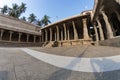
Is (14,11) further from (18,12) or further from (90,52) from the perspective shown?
(90,52)

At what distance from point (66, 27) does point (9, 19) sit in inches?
603

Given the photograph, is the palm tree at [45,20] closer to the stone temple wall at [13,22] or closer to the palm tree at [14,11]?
the palm tree at [14,11]

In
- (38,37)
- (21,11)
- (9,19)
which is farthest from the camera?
(21,11)

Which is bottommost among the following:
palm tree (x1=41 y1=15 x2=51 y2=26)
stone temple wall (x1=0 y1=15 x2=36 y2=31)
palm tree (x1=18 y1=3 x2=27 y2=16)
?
stone temple wall (x1=0 y1=15 x2=36 y2=31)

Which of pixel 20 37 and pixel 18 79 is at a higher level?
pixel 20 37

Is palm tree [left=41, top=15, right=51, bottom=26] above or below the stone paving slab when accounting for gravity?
above

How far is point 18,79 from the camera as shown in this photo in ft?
12.5

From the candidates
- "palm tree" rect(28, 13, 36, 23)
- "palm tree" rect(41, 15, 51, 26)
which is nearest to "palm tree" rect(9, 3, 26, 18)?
"palm tree" rect(28, 13, 36, 23)

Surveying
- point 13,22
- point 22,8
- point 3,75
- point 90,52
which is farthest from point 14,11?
point 3,75

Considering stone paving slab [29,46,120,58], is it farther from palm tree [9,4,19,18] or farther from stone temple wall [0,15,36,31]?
palm tree [9,4,19,18]

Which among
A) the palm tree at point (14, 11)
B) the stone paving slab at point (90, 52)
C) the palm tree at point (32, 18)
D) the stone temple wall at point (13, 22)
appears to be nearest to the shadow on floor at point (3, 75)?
the stone paving slab at point (90, 52)

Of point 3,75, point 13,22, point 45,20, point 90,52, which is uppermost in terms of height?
point 45,20

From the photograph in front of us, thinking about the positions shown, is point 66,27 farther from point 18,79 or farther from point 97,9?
point 18,79

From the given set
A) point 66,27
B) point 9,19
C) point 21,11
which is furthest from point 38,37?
point 21,11
